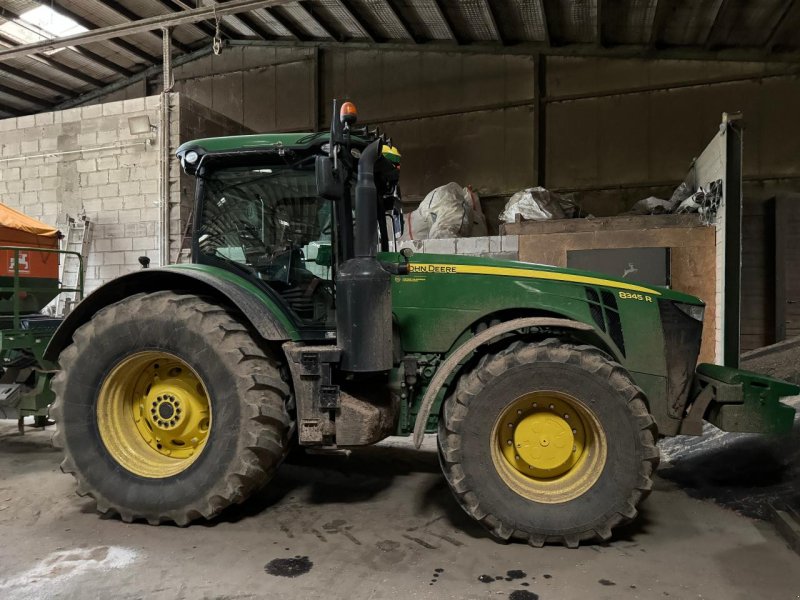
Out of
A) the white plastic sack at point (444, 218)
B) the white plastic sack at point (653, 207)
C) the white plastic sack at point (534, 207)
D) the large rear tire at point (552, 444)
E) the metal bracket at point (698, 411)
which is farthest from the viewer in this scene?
the white plastic sack at point (444, 218)

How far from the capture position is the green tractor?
2936mm

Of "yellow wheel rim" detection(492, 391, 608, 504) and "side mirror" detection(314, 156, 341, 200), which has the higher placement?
"side mirror" detection(314, 156, 341, 200)

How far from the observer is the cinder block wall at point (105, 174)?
859cm

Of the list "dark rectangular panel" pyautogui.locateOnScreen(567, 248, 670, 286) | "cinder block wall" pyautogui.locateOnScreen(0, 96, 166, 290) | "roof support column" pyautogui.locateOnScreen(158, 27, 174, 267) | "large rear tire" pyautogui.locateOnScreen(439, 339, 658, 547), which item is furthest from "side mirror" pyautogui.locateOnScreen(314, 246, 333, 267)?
"cinder block wall" pyautogui.locateOnScreen(0, 96, 166, 290)

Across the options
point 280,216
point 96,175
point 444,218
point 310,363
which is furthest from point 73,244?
point 310,363

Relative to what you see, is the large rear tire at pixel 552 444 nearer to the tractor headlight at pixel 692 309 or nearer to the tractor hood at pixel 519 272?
the tractor hood at pixel 519 272

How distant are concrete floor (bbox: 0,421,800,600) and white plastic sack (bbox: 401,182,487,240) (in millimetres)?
5143

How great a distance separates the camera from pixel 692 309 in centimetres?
343

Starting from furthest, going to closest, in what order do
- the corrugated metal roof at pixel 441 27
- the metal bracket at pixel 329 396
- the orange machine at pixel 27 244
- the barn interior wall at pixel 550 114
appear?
the barn interior wall at pixel 550 114
the corrugated metal roof at pixel 441 27
the orange machine at pixel 27 244
the metal bracket at pixel 329 396

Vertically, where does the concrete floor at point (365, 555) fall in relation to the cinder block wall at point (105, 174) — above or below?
below

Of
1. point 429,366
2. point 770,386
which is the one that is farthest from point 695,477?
point 429,366

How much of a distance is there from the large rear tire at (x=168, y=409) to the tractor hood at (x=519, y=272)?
106 centimetres

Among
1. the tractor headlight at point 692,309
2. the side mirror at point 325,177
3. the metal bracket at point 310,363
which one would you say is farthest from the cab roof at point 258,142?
the tractor headlight at point 692,309

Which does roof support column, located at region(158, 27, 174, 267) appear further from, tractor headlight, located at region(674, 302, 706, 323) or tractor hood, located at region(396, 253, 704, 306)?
tractor headlight, located at region(674, 302, 706, 323)
